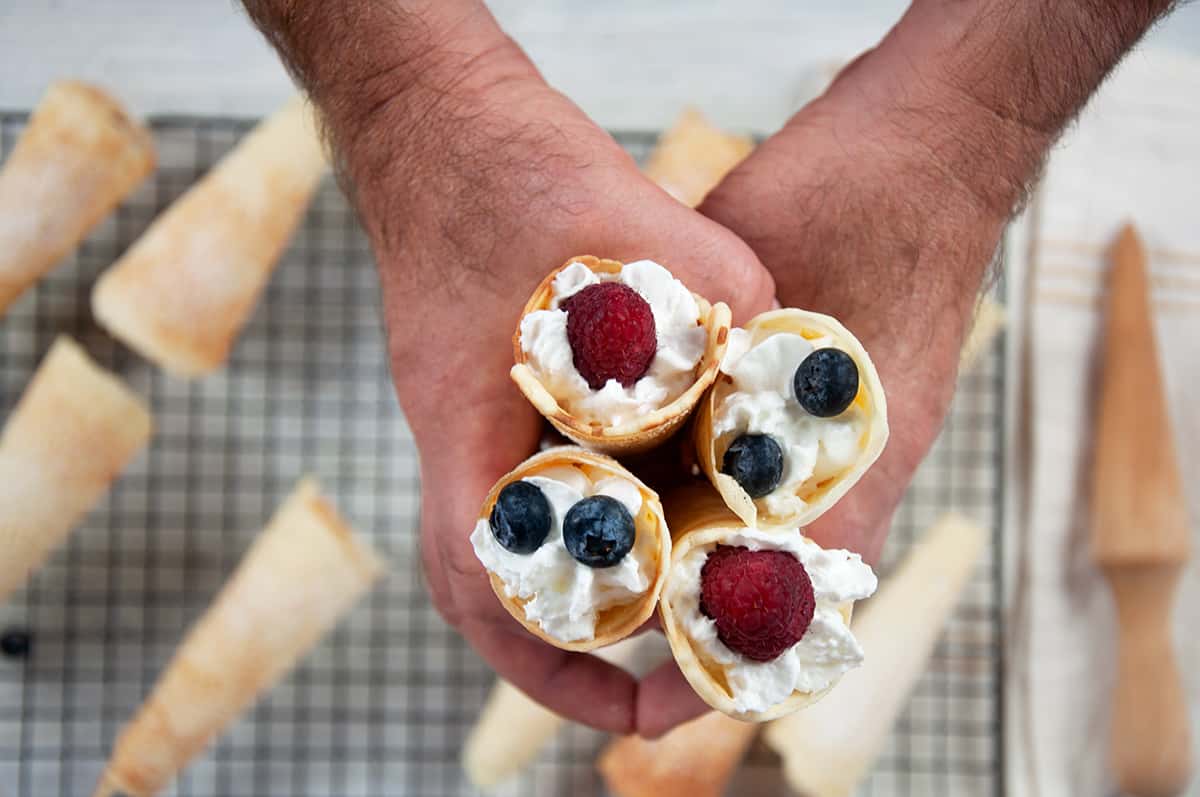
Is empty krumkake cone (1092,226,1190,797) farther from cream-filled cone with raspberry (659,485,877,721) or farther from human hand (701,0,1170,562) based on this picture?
cream-filled cone with raspberry (659,485,877,721)

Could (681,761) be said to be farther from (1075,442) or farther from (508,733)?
(1075,442)

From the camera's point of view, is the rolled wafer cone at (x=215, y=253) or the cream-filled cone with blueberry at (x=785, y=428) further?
the rolled wafer cone at (x=215, y=253)

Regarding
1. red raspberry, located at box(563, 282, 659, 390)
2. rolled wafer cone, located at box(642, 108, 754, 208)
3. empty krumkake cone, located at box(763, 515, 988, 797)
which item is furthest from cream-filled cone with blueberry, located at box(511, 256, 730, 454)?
empty krumkake cone, located at box(763, 515, 988, 797)

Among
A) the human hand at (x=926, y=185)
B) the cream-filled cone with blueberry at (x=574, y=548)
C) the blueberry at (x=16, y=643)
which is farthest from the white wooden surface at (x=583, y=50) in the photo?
the cream-filled cone with blueberry at (x=574, y=548)

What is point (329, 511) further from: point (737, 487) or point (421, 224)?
point (737, 487)

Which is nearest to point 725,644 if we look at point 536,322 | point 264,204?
point 536,322

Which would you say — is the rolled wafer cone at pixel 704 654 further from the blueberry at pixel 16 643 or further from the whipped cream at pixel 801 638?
the blueberry at pixel 16 643
